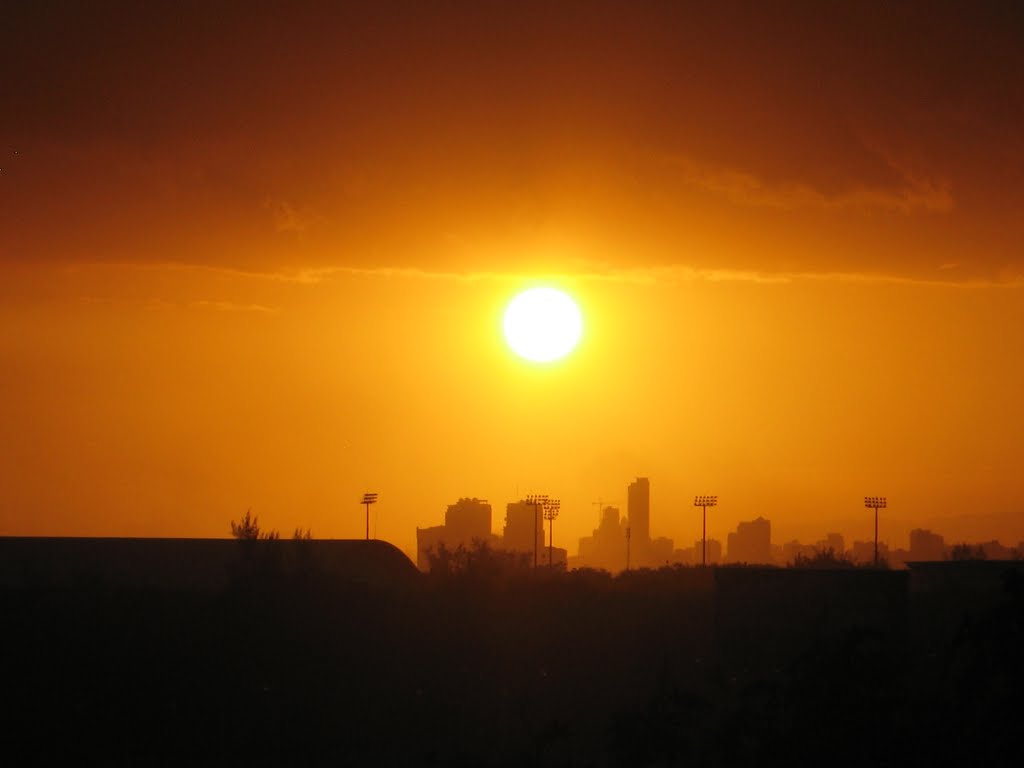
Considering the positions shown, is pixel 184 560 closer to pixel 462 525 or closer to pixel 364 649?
pixel 364 649

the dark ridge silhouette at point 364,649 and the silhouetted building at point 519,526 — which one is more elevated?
the silhouetted building at point 519,526

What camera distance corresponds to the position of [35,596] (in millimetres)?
48125

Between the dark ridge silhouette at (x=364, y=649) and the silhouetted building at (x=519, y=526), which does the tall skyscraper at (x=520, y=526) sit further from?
the dark ridge silhouette at (x=364, y=649)

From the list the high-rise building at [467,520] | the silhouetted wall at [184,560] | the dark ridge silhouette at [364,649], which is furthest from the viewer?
the high-rise building at [467,520]

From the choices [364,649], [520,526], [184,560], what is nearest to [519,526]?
[520,526]

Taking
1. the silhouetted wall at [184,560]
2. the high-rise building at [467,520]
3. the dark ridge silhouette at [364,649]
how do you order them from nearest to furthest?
the dark ridge silhouette at [364,649], the silhouetted wall at [184,560], the high-rise building at [467,520]

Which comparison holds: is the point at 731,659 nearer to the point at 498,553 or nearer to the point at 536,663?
the point at 536,663

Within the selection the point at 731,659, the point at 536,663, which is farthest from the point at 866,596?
the point at 536,663

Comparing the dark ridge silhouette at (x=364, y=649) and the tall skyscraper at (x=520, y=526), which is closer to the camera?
the dark ridge silhouette at (x=364, y=649)

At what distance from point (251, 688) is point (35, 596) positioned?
44.5 feet

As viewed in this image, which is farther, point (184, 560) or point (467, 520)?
point (467, 520)

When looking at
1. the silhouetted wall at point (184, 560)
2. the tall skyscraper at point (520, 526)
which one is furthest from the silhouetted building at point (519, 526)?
the silhouetted wall at point (184, 560)

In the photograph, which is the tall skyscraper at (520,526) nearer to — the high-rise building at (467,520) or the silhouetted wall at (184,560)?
the high-rise building at (467,520)

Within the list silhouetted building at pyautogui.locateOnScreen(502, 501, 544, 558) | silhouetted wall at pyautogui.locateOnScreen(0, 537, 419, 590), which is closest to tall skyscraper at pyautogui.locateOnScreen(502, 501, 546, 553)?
silhouetted building at pyautogui.locateOnScreen(502, 501, 544, 558)
